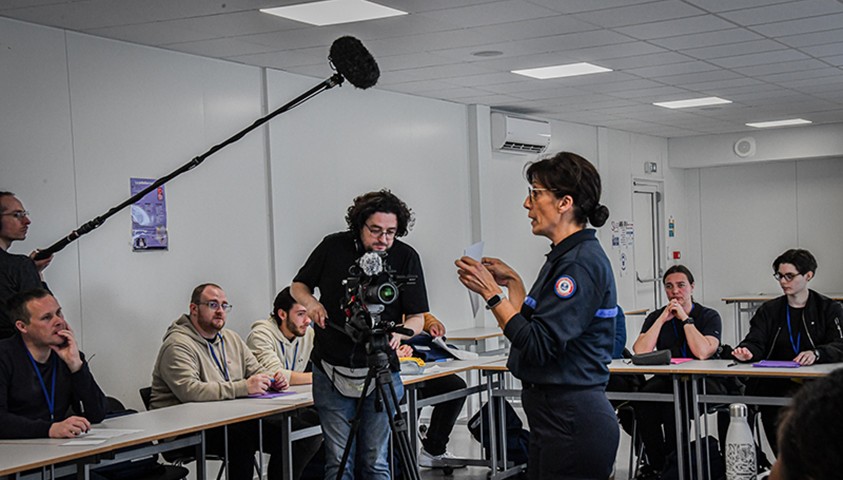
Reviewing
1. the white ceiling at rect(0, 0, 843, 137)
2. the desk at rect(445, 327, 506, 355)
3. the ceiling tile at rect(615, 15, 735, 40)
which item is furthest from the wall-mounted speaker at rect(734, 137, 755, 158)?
the ceiling tile at rect(615, 15, 735, 40)

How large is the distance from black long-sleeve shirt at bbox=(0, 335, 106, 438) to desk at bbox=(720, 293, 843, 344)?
8.59m

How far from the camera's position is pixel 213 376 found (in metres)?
4.80

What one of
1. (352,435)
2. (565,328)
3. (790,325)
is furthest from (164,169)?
(565,328)

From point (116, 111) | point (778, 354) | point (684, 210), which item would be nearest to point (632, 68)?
point (778, 354)

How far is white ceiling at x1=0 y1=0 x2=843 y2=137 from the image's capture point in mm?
5020

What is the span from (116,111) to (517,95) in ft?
12.3

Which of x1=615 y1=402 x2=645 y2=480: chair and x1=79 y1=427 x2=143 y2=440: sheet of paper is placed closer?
x1=79 y1=427 x2=143 y2=440: sheet of paper

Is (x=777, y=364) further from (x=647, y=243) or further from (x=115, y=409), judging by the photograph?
(x=647, y=243)

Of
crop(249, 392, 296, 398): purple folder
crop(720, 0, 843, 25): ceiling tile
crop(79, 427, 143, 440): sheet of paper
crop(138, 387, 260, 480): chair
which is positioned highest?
crop(720, 0, 843, 25): ceiling tile

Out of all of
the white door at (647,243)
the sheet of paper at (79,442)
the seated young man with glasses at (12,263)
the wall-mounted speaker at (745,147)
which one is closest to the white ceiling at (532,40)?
the seated young man with glasses at (12,263)

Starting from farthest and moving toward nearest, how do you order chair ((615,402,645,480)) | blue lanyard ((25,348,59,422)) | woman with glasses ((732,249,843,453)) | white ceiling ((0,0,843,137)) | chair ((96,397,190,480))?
chair ((615,402,645,480)) → woman with glasses ((732,249,843,453)) → white ceiling ((0,0,843,137)) → chair ((96,397,190,480)) → blue lanyard ((25,348,59,422))

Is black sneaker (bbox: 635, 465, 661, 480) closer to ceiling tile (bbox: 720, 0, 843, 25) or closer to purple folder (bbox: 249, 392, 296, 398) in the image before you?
purple folder (bbox: 249, 392, 296, 398)

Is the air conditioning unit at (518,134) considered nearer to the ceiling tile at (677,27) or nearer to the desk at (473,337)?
A: the desk at (473,337)

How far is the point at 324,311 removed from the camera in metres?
3.42
